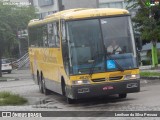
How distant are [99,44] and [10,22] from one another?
94.0 ft

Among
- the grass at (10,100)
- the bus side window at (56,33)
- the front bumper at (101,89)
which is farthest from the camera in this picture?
the grass at (10,100)

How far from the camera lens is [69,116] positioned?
14836 mm

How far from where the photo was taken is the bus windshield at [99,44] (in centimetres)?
1744

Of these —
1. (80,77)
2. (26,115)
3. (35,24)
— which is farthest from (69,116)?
(35,24)

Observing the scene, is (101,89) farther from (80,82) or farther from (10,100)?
(10,100)

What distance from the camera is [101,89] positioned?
17375 mm

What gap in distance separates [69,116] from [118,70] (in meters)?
3.29

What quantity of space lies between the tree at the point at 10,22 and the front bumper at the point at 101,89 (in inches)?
1066

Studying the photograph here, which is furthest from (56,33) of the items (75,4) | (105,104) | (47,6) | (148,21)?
(47,6)

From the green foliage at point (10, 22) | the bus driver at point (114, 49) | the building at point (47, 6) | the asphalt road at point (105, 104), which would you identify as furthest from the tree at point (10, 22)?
the bus driver at point (114, 49)

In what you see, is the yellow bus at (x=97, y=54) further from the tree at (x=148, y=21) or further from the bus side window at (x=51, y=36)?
the tree at (x=148, y=21)

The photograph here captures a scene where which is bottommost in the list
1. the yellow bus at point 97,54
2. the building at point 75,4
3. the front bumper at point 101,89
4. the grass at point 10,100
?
the grass at point 10,100

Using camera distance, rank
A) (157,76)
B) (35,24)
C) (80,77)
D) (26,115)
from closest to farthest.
Result: 1. (26,115)
2. (80,77)
3. (35,24)
4. (157,76)

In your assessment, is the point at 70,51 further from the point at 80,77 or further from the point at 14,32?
the point at 14,32
